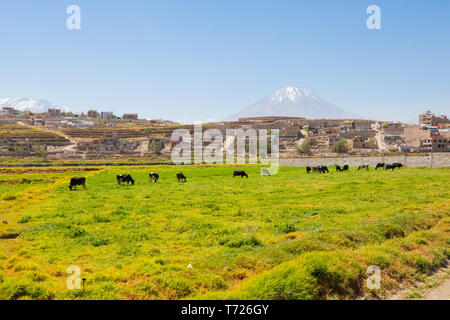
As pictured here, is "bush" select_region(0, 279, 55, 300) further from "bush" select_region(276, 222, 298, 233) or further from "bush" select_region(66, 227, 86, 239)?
"bush" select_region(276, 222, 298, 233)

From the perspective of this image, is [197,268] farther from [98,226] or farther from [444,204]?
[444,204]

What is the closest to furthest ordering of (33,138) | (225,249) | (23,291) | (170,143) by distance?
(23,291) → (225,249) → (33,138) → (170,143)

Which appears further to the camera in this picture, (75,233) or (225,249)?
(75,233)

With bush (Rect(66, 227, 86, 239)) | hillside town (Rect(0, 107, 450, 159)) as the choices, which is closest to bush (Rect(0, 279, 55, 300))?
bush (Rect(66, 227, 86, 239))

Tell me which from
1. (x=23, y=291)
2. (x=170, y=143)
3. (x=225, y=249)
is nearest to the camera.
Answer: (x=23, y=291)

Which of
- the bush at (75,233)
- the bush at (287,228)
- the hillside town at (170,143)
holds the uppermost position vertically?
the hillside town at (170,143)

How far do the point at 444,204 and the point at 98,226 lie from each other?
15.9 m

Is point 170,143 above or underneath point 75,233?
above

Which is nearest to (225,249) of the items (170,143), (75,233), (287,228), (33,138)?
(287,228)

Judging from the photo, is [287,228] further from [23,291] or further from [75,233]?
[23,291]

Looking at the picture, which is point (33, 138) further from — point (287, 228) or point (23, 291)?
point (23, 291)

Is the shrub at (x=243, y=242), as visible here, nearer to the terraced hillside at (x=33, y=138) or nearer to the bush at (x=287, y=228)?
the bush at (x=287, y=228)

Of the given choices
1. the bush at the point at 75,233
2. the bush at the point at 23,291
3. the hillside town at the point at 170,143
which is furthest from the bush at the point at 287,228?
the hillside town at the point at 170,143

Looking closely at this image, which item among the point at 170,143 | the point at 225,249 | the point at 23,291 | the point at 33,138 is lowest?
the point at 225,249
